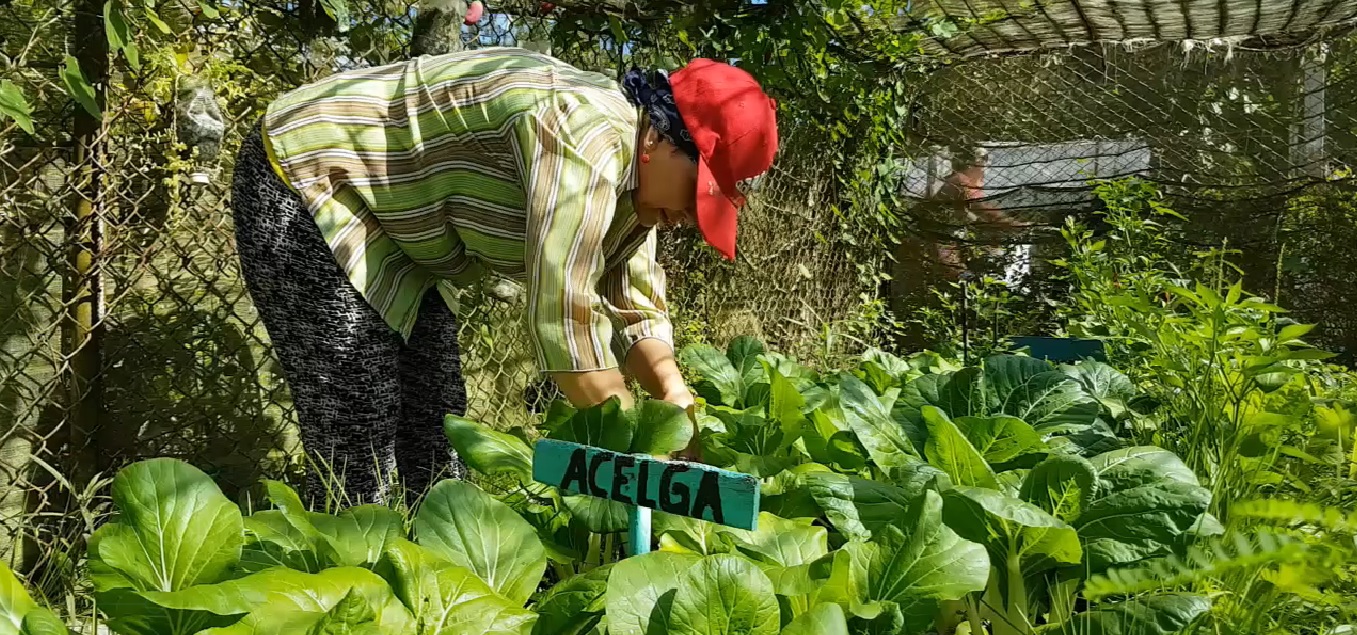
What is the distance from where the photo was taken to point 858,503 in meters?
1.10

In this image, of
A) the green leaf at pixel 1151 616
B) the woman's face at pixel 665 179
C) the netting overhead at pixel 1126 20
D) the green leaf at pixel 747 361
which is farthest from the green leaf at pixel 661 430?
the netting overhead at pixel 1126 20

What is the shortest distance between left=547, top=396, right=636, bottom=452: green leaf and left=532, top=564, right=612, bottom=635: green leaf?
26 cm

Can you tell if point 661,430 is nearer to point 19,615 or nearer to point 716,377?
point 19,615

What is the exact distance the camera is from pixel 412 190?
65.4 inches

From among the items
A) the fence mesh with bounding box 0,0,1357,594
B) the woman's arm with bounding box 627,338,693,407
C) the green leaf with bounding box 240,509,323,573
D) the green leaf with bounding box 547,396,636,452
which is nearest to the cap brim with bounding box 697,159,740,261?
the woman's arm with bounding box 627,338,693,407

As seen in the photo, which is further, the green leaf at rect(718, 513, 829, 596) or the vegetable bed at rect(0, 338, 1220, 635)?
the green leaf at rect(718, 513, 829, 596)

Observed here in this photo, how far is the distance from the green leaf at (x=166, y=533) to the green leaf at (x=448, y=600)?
155 millimetres

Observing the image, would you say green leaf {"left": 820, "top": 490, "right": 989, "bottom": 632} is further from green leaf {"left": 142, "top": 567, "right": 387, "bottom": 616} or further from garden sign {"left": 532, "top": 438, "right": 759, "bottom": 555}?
green leaf {"left": 142, "top": 567, "right": 387, "bottom": 616}

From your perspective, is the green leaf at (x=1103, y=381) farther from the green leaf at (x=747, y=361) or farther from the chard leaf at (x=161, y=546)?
the chard leaf at (x=161, y=546)

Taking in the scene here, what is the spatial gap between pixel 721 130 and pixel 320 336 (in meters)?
0.79

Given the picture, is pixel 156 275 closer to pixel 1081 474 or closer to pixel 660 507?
pixel 660 507

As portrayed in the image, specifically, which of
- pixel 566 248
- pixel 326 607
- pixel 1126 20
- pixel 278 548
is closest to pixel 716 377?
pixel 566 248

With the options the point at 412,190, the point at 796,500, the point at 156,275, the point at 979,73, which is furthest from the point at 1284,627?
the point at 979,73

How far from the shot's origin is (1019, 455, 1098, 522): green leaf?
3.39 feet
